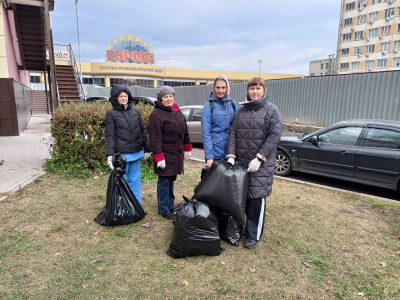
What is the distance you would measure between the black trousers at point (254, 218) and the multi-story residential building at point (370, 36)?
5059 cm

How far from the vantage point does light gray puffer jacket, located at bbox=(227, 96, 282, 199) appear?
2883mm

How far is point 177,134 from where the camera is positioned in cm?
343

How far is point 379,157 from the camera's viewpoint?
190 inches

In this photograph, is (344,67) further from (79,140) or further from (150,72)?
(79,140)

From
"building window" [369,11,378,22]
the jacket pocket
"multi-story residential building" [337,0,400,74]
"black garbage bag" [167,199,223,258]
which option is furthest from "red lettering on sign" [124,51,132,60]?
"black garbage bag" [167,199,223,258]

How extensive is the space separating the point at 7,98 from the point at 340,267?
439 inches

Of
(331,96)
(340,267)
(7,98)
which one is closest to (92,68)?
(7,98)

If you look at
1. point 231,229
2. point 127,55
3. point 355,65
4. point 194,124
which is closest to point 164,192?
point 231,229

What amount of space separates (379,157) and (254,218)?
10.1 ft

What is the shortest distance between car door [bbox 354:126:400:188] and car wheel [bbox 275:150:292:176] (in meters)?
1.35

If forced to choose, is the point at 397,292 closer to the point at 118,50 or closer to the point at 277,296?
the point at 277,296

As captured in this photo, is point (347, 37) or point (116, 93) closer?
point (116, 93)

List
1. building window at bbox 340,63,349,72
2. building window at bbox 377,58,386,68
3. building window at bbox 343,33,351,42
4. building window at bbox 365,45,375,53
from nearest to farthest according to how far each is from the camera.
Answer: building window at bbox 377,58,386,68, building window at bbox 365,45,375,53, building window at bbox 343,33,351,42, building window at bbox 340,63,349,72

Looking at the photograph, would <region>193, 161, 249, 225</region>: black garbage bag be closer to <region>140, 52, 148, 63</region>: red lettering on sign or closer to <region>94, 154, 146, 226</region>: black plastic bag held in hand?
<region>94, 154, 146, 226</region>: black plastic bag held in hand
